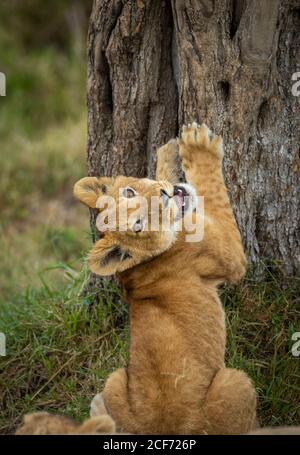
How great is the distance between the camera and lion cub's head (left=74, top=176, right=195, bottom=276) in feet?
14.8

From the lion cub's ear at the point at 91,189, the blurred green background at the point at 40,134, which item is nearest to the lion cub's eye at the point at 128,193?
the lion cub's ear at the point at 91,189

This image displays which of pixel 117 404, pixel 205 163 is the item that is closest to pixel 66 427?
pixel 117 404

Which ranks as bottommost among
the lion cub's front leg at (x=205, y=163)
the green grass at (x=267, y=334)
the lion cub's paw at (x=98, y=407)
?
the lion cub's paw at (x=98, y=407)

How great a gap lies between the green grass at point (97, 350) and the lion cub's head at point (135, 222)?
0.79 m

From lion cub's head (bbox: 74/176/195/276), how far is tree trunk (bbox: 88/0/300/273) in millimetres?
624

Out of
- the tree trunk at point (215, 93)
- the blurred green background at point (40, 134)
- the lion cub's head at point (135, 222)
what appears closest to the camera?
the lion cub's head at point (135, 222)

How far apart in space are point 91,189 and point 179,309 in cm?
90

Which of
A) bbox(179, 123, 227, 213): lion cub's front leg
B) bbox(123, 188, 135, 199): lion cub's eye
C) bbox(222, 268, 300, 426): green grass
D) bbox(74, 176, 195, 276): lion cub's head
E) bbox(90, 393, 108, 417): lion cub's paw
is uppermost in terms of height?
bbox(179, 123, 227, 213): lion cub's front leg

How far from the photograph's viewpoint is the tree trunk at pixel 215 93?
195 inches

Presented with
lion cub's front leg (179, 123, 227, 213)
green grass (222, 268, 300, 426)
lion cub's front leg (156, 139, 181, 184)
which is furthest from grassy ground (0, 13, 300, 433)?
lion cub's front leg (156, 139, 181, 184)

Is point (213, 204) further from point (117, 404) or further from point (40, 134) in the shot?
point (40, 134)

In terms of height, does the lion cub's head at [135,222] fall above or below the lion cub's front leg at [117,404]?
above

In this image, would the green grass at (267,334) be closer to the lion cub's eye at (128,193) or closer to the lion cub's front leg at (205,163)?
the lion cub's front leg at (205,163)

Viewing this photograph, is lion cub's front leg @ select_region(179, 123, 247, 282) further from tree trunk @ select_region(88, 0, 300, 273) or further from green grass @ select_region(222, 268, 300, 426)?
green grass @ select_region(222, 268, 300, 426)
